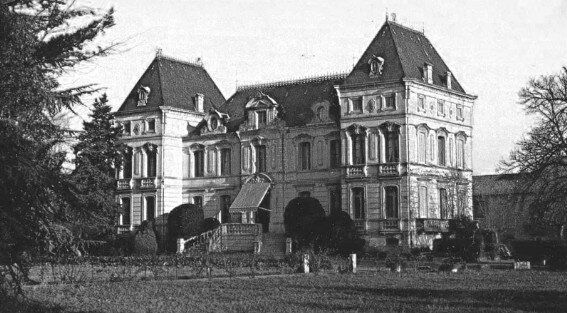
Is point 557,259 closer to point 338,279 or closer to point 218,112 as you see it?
point 338,279

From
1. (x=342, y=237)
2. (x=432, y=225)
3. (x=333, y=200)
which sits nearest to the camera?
(x=342, y=237)

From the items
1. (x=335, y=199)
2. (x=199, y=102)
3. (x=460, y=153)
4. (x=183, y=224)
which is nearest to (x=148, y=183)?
(x=199, y=102)

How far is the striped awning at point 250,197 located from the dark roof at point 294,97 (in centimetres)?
456

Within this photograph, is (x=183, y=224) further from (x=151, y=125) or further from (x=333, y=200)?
(x=151, y=125)

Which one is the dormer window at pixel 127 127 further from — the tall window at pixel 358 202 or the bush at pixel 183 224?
the tall window at pixel 358 202

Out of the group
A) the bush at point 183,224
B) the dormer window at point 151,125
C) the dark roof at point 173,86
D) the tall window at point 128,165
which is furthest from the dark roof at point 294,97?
the bush at point 183,224

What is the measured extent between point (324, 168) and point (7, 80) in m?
44.1

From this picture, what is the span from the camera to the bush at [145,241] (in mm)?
56281

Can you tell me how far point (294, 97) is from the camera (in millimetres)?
60750

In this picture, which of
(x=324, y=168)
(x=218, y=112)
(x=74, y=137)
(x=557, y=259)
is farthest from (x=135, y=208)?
(x=74, y=137)

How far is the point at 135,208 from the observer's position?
63.4 meters

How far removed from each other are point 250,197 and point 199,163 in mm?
6762

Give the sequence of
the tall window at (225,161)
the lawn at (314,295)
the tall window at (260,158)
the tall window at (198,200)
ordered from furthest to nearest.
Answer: the tall window at (198,200)
the tall window at (225,161)
the tall window at (260,158)
the lawn at (314,295)

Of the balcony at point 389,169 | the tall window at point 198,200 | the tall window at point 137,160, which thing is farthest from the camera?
the tall window at point 137,160
